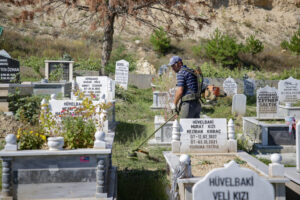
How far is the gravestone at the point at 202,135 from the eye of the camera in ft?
18.5

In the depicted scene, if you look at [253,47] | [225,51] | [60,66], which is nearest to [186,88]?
[60,66]

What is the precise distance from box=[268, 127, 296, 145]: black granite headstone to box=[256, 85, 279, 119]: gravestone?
65.7 inches

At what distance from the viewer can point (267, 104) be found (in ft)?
32.6

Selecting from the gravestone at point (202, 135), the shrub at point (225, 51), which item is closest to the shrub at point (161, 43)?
the shrub at point (225, 51)

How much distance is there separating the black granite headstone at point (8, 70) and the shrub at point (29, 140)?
19.9 ft

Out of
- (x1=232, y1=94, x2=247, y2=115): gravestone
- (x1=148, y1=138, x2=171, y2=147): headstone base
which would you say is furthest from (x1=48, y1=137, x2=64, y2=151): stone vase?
(x1=232, y1=94, x2=247, y2=115): gravestone

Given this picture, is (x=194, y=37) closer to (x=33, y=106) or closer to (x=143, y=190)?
(x=33, y=106)

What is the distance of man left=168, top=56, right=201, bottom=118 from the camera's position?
618 centimetres

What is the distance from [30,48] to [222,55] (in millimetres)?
15515

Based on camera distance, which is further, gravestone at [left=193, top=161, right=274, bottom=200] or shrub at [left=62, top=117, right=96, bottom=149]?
shrub at [left=62, top=117, right=96, bottom=149]

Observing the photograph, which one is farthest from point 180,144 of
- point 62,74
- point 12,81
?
point 62,74

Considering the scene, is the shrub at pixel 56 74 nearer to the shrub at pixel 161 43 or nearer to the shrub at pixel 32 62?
the shrub at pixel 32 62

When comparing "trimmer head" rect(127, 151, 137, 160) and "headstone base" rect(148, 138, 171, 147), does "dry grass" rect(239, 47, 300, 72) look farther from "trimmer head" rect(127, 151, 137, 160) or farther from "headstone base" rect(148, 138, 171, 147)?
"trimmer head" rect(127, 151, 137, 160)

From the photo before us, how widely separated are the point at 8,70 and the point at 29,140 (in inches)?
254
